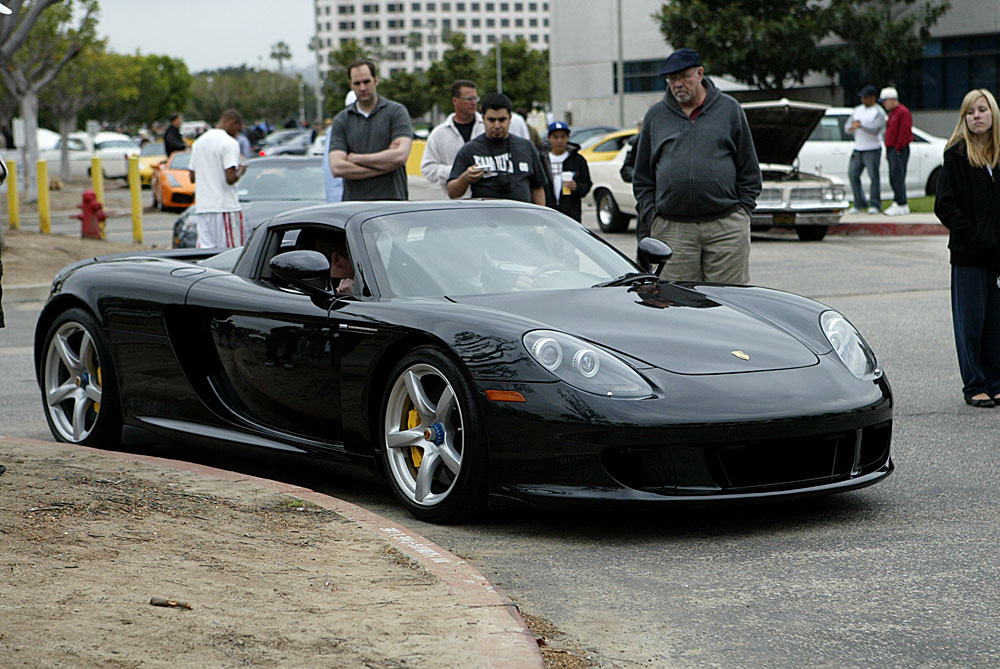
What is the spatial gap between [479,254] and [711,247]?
2.34 m

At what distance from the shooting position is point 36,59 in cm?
3897

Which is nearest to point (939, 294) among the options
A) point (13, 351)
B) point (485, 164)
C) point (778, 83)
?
point (485, 164)

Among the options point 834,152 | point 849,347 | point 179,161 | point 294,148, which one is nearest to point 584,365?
point 849,347

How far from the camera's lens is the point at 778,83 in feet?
144

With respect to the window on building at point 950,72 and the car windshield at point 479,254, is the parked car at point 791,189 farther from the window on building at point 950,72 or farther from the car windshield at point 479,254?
the window on building at point 950,72

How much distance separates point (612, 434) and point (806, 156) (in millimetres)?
18315

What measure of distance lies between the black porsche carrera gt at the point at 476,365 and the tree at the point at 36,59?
39.6 feet

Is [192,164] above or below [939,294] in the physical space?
above

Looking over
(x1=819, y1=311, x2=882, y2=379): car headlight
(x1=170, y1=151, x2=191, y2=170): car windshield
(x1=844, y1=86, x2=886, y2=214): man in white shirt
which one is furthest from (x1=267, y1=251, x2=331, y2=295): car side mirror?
(x1=170, y1=151, x2=191, y2=170): car windshield

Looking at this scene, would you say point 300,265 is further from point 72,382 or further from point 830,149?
point 830,149

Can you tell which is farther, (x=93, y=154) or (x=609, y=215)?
(x=93, y=154)

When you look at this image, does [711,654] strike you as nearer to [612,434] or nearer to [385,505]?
[612,434]

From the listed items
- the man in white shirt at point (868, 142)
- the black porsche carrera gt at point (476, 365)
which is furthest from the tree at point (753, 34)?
the black porsche carrera gt at point (476, 365)

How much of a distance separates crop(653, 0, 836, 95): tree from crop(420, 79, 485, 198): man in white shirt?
108ft
